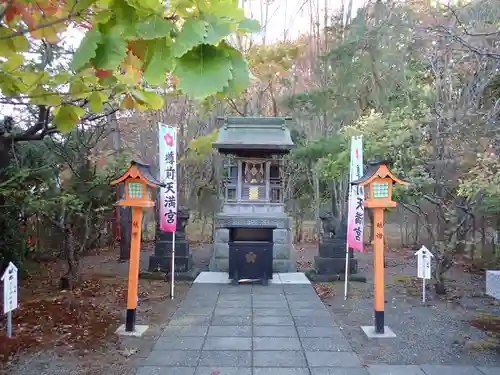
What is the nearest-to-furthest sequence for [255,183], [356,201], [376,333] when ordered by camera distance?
[376,333]
[356,201]
[255,183]

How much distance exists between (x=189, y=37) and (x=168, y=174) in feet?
23.5

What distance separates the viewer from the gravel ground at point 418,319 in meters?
5.06

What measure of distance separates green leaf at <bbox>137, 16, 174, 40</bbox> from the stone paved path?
399 cm

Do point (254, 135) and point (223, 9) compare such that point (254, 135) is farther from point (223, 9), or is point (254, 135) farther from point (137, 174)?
point (223, 9)

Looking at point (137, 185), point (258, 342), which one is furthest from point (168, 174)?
point (258, 342)

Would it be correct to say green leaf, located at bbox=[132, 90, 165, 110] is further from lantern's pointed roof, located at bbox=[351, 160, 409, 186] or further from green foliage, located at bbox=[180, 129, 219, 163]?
green foliage, located at bbox=[180, 129, 219, 163]

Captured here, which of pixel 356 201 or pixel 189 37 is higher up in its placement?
pixel 189 37

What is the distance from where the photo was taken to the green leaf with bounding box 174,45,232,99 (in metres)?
1.22

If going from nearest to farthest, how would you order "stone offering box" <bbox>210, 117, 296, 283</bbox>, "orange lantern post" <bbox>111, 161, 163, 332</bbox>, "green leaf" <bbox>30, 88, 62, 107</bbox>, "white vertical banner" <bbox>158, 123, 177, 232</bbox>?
"green leaf" <bbox>30, 88, 62, 107</bbox> < "orange lantern post" <bbox>111, 161, 163, 332</bbox> < "white vertical banner" <bbox>158, 123, 177, 232</bbox> < "stone offering box" <bbox>210, 117, 296, 283</bbox>

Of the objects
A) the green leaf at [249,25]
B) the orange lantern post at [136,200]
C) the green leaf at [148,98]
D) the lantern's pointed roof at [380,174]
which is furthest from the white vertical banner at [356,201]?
the green leaf at [249,25]

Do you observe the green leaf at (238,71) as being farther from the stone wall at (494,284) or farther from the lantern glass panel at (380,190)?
the lantern glass panel at (380,190)

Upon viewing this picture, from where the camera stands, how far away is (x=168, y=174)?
27.1 ft

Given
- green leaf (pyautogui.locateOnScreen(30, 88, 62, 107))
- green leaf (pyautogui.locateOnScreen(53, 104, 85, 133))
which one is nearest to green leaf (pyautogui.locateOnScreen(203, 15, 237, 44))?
green leaf (pyautogui.locateOnScreen(53, 104, 85, 133))

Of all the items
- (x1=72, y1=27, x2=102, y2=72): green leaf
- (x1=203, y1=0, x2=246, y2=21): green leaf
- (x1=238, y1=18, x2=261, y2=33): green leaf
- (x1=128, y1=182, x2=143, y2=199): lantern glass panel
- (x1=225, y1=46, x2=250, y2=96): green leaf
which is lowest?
(x1=128, y1=182, x2=143, y2=199): lantern glass panel
